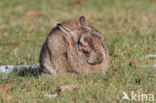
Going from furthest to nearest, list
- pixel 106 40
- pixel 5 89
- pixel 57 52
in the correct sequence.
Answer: pixel 106 40
pixel 57 52
pixel 5 89

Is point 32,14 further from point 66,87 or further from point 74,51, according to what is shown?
point 66,87

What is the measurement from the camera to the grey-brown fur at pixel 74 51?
5.11 m

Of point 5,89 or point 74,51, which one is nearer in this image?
point 5,89

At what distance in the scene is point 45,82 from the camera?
16.8ft

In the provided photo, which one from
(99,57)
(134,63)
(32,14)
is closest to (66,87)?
(99,57)

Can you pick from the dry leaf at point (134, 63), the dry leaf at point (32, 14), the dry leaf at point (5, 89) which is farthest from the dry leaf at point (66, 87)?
the dry leaf at point (32, 14)

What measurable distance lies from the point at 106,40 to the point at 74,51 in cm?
218

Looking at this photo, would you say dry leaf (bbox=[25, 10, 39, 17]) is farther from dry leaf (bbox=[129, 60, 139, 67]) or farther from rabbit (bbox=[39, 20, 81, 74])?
rabbit (bbox=[39, 20, 81, 74])

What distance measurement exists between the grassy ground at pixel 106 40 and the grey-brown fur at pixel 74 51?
170mm

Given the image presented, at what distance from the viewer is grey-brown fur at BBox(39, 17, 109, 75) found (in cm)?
511

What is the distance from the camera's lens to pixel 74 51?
17.3 ft

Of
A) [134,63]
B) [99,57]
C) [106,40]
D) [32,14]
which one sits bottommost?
[134,63]

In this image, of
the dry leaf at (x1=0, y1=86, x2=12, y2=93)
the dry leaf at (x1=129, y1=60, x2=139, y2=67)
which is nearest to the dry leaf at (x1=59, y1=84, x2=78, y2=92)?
the dry leaf at (x1=0, y1=86, x2=12, y2=93)

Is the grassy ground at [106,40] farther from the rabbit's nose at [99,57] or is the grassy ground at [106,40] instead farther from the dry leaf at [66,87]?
the rabbit's nose at [99,57]
